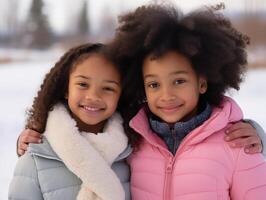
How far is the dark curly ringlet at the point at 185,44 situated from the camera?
1.99 metres

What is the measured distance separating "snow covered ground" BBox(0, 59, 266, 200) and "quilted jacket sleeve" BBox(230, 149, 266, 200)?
0.46 metres

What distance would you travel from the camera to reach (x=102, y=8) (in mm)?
47438

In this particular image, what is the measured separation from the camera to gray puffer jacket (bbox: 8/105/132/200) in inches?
76.1

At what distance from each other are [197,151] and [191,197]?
18 cm

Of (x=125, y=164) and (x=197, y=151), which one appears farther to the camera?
(x=125, y=164)

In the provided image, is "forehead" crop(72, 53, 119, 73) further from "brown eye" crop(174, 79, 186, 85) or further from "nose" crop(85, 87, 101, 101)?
"brown eye" crop(174, 79, 186, 85)

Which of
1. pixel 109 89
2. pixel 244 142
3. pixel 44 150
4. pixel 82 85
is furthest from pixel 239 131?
pixel 44 150

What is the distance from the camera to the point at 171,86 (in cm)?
200

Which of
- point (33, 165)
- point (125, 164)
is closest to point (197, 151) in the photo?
point (125, 164)

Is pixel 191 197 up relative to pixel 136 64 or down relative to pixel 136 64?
down

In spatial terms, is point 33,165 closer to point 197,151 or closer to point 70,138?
point 70,138

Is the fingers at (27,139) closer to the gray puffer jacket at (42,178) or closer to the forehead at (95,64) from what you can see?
the gray puffer jacket at (42,178)

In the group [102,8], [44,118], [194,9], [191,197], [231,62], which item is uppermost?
[102,8]

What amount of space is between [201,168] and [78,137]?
1.66 feet
